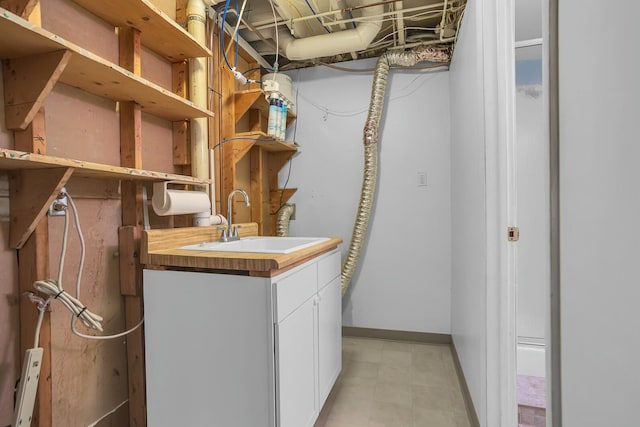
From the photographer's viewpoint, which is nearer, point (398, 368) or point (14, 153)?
point (14, 153)

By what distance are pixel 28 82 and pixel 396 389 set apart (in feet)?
7.38

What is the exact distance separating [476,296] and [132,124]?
1866 mm

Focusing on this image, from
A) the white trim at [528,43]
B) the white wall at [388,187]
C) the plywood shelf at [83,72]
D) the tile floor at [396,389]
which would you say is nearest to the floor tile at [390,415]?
the tile floor at [396,389]

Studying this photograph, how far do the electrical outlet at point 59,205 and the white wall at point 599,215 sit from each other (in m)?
1.56

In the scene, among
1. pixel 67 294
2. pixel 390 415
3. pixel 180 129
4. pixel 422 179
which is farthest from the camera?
pixel 422 179

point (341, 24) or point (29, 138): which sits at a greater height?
point (341, 24)

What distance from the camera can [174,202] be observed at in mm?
1413

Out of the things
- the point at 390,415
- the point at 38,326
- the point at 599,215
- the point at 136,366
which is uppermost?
the point at 599,215

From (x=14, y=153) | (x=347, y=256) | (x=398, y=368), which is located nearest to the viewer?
(x=14, y=153)

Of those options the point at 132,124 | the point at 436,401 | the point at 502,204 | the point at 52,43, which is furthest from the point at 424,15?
the point at 436,401

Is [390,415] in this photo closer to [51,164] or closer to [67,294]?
[67,294]

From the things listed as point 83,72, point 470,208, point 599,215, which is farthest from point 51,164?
point 470,208

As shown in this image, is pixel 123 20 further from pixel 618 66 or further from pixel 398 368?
pixel 398 368

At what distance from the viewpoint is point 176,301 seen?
4.10 ft
